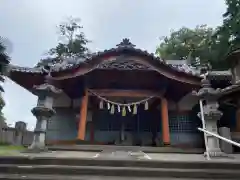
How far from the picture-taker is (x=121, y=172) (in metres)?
5.57

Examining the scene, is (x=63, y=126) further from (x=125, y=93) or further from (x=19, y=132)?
(x=19, y=132)

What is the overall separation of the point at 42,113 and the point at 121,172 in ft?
14.6

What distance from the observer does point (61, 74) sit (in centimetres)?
1166

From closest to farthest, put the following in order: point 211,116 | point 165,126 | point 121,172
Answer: point 121,172, point 211,116, point 165,126

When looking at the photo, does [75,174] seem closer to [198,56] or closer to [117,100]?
[117,100]

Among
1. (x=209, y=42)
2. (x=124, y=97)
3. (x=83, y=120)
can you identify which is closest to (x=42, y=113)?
(x=83, y=120)

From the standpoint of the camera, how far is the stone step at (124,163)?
5836 millimetres

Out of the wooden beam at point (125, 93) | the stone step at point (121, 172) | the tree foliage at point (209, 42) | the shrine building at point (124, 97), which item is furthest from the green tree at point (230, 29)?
the stone step at point (121, 172)

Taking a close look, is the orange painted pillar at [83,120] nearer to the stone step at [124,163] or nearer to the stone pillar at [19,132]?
the stone step at [124,163]

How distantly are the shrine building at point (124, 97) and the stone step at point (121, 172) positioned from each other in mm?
5171

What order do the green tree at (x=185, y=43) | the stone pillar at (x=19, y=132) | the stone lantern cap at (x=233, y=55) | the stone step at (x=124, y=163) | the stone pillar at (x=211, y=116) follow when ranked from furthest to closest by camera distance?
the green tree at (x=185, y=43)
the stone lantern cap at (x=233, y=55)
the stone pillar at (x=19, y=132)
the stone pillar at (x=211, y=116)
the stone step at (x=124, y=163)

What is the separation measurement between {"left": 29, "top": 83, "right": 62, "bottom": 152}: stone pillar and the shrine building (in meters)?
1.17

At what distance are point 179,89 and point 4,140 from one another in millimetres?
10671

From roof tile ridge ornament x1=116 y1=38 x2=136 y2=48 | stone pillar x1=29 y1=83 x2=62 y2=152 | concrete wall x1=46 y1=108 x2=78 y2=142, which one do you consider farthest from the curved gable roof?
concrete wall x1=46 y1=108 x2=78 y2=142
